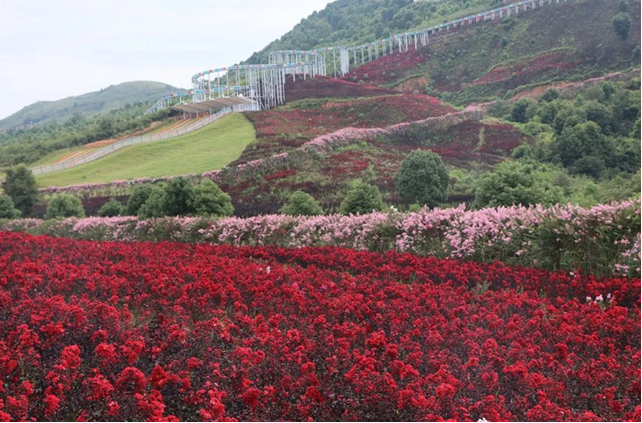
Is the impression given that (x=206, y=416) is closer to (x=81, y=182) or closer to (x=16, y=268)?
(x=16, y=268)

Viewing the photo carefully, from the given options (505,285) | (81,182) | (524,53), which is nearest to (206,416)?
(505,285)

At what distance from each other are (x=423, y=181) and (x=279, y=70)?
2654cm

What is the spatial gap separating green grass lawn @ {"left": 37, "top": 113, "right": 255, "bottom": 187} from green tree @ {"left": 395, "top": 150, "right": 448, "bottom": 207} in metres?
7.65

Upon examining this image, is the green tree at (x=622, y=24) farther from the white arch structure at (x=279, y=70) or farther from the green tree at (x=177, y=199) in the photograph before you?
the green tree at (x=177, y=199)

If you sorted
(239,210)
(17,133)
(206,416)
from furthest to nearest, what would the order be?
(17,133) → (239,210) → (206,416)

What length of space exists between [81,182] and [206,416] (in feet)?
64.2

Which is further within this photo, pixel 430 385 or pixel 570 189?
pixel 570 189

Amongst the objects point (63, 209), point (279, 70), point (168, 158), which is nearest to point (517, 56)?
point (279, 70)

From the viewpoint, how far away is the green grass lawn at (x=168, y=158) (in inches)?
798

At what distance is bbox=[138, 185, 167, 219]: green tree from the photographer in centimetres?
1146

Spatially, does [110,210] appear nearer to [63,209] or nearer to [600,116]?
[63,209]

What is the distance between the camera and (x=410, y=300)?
4289mm

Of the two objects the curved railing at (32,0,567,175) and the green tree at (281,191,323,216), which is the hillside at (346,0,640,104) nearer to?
the curved railing at (32,0,567,175)

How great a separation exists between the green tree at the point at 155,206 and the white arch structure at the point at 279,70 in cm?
1948
